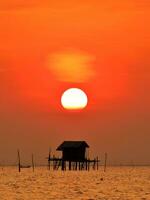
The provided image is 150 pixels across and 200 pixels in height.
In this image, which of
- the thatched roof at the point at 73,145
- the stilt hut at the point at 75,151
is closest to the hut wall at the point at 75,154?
the stilt hut at the point at 75,151

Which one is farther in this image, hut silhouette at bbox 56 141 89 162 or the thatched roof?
hut silhouette at bbox 56 141 89 162

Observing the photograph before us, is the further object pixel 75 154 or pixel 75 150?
pixel 75 150

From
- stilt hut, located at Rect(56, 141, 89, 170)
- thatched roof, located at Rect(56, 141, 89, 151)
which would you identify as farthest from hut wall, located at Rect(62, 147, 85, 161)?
thatched roof, located at Rect(56, 141, 89, 151)

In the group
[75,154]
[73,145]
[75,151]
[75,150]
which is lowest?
[75,154]

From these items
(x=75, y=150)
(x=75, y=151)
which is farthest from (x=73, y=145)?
(x=75, y=151)

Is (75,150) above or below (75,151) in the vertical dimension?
above

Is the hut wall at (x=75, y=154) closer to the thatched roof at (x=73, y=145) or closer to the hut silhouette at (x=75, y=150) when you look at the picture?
the hut silhouette at (x=75, y=150)

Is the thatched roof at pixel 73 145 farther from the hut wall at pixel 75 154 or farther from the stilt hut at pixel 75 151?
the hut wall at pixel 75 154

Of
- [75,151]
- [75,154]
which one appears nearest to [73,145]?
[75,151]

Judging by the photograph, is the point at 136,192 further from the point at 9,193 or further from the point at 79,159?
→ the point at 79,159

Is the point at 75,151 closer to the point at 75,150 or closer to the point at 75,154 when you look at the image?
the point at 75,150

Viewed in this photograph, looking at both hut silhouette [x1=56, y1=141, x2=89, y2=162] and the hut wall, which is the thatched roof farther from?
the hut wall

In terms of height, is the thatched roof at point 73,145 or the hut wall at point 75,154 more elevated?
the thatched roof at point 73,145

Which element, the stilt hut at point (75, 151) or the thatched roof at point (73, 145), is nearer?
the thatched roof at point (73, 145)
